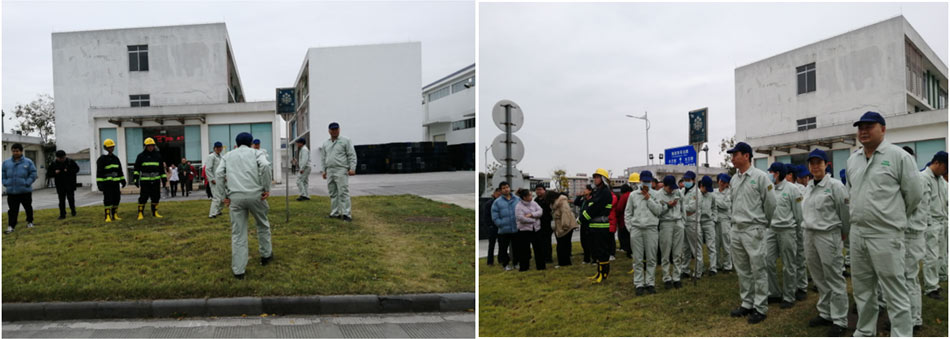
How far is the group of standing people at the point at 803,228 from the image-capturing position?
4773 mm

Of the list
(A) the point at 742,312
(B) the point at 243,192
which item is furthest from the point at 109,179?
(A) the point at 742,312

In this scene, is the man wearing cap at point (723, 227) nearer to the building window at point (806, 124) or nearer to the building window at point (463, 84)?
the building window at point (806, 124)

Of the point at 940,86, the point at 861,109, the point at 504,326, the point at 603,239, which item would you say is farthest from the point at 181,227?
the point at 940,86

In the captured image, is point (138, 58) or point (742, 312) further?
point (138, 58)

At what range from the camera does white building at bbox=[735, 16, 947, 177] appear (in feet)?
69.1

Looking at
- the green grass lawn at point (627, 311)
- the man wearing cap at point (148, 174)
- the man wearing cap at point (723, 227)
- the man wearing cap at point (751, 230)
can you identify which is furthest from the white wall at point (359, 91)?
the man wearing cap at point (751, 230)

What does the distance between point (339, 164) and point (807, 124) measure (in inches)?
976

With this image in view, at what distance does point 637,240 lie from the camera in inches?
309

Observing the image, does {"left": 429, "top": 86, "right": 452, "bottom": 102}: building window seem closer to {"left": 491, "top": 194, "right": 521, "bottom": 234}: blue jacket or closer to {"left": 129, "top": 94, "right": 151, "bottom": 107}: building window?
{"left": 129, "top": 94, "right": 151, "bottom": 107}: building window

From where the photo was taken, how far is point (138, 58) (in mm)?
31094

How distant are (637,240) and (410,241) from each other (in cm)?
346

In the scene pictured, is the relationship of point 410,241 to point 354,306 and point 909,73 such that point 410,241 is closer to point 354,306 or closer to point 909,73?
point 354,306

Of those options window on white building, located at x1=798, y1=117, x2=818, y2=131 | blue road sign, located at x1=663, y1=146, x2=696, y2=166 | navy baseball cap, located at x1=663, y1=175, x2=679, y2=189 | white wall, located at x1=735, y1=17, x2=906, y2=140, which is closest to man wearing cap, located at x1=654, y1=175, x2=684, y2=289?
navy baseball cap, located at x1=663, y1=175, x2=679, y2=189

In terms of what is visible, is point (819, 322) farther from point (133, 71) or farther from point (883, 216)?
point (133, 71)
